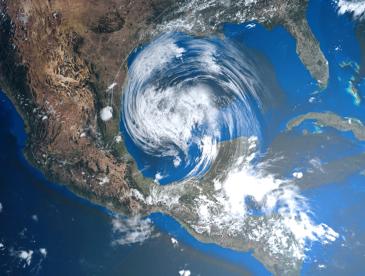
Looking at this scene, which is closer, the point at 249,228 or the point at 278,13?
the point at 278,13

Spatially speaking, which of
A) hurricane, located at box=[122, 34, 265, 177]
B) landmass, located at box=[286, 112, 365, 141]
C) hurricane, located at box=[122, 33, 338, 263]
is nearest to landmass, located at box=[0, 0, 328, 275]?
hurricane, located at box=[122, 33, 338, 263]

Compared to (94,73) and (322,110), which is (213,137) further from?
(94,73)

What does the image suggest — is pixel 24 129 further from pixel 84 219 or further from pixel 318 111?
pixel 318 111

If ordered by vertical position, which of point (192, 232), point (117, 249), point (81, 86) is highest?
point (81, 86)

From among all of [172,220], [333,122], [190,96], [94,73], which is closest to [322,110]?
[333,122]

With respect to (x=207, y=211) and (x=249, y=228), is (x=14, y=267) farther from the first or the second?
(x=249, y=228)

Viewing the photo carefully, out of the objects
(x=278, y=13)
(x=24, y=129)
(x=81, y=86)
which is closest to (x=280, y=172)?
(x=278, y=13)

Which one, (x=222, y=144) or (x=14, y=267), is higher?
(x=222, y=144)
